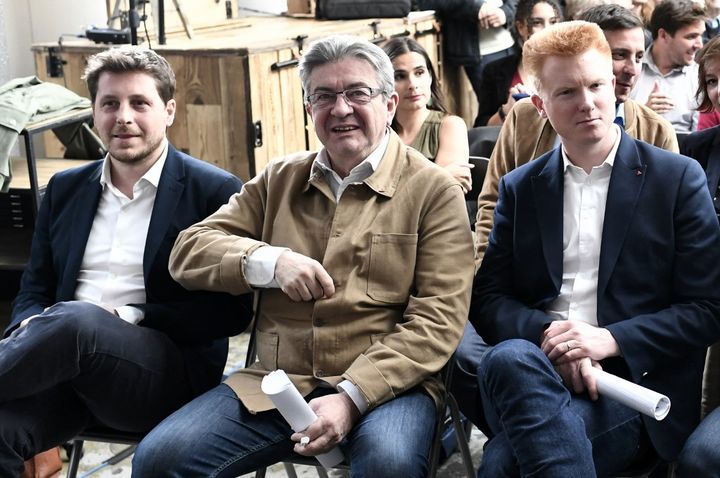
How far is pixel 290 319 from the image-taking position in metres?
2.36

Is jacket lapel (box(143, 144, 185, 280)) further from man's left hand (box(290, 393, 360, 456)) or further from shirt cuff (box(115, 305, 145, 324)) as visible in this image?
man's left hand (box(290, 393, 360, 456))

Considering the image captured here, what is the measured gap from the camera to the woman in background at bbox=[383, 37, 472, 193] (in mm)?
3564

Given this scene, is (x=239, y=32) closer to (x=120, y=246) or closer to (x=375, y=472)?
(x=120, y=246)

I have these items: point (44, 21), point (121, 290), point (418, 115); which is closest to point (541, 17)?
point (418, 115)

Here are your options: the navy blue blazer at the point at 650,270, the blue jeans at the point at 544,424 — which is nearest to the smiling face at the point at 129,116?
the navy blue blazer at the point at 650,270

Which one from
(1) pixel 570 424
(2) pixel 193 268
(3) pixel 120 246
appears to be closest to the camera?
(1) pixel 570 424

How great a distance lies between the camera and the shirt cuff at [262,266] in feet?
7.50

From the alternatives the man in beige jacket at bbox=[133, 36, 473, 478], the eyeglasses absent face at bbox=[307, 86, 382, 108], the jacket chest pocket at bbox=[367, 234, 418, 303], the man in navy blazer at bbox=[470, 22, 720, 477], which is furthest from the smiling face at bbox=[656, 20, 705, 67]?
the jacket chest pocket at bbox=[367, 234, 418, 303]

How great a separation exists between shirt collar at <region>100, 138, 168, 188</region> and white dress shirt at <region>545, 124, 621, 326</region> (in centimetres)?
103

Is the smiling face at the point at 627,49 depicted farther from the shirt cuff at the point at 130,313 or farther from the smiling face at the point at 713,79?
the shirt cuff at the point at 130,313

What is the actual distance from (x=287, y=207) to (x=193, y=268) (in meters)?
0.26

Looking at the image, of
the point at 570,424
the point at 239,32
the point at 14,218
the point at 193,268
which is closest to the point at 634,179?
the point at 570,424

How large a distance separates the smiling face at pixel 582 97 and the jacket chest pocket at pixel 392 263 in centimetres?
42

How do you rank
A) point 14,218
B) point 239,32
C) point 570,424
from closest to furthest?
point 570,424 < point 14,218 < point 239,32
